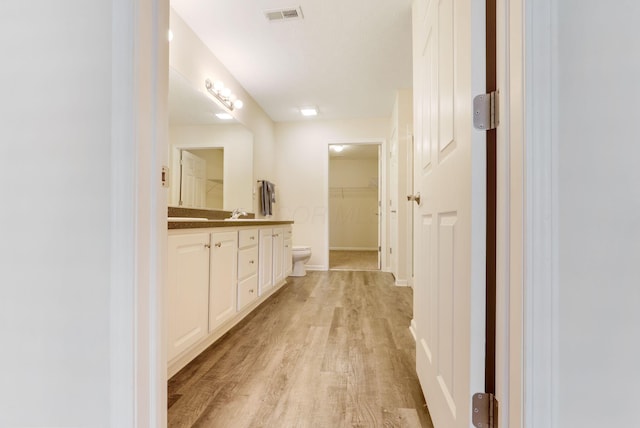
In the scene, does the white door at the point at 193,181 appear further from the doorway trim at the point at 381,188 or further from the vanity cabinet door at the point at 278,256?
the doorway trim at the point at 381,188

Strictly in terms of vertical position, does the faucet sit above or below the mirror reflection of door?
below

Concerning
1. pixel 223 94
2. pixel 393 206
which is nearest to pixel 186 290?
pixel 223 94

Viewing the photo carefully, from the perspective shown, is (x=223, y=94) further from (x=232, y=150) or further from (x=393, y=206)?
(x=393, y=206)

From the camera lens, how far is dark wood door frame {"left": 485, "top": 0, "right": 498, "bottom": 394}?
29.0 inches

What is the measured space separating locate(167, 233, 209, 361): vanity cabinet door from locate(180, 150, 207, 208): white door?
0.90 metres

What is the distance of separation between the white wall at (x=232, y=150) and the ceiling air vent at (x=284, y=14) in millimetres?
1121

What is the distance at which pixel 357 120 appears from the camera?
4613 mm

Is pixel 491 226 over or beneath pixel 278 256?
over

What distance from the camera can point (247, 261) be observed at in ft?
7.70

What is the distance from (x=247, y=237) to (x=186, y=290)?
2.90ft

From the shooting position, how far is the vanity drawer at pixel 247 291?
2.18 metres

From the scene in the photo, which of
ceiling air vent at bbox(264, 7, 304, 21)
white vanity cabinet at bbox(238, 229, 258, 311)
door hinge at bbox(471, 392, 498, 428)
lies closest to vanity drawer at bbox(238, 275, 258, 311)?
white vanity cabinet at bbox(238, 229, 258, 311)

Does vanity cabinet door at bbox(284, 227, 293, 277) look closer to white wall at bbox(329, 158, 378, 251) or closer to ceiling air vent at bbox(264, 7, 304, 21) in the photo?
ceiling air vent at bbox(264, 7, 304, 21)
